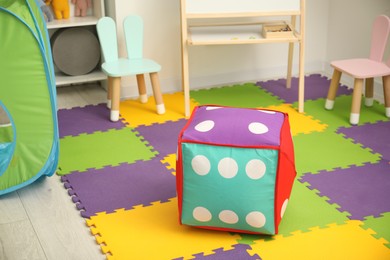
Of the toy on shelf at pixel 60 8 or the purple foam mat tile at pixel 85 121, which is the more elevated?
the toy on shelf at pixel 60 8

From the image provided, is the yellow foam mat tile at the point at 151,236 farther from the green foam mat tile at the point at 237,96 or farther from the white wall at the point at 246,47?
the white wall at the point at 246,47

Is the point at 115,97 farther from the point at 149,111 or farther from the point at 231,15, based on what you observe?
the point at 231,15

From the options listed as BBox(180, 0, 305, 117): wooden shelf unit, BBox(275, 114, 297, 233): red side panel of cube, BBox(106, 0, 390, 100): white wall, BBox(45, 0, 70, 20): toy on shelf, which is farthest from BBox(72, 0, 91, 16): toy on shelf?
BBox(275, 114, 297, 233): red side panel of cube

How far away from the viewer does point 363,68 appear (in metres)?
3.23

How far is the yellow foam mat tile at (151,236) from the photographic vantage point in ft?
6.99

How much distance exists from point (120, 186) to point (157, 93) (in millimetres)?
864

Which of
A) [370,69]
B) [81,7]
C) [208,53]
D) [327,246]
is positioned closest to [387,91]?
[370,69]

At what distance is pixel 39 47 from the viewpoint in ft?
8.13

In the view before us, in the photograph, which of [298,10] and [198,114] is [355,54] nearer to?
[298,10]

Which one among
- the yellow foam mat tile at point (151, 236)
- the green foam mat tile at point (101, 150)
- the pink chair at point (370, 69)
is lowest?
the yellow foam mat tile at point (151, 236)

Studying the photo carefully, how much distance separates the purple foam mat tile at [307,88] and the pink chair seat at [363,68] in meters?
0.39

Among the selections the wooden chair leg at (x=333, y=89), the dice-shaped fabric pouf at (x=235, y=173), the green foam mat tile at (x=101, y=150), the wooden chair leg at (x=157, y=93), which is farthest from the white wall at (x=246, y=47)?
the dice-shaped fabric pouf at (x=235, y=173)

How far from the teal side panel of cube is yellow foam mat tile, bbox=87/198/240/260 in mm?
92

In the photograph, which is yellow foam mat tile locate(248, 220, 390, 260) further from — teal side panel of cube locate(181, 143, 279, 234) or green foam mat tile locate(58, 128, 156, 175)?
green foam mat tile locate(58, 128, 156, 175)
